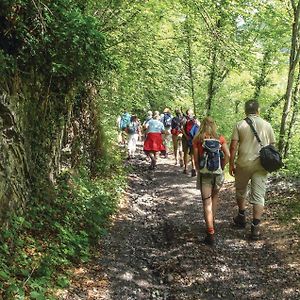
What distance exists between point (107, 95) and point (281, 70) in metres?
9.83

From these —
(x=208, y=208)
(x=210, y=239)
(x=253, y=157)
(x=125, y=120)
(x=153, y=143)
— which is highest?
(x=125, y=120)

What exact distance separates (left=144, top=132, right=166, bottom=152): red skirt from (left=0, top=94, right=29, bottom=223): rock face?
8064mm

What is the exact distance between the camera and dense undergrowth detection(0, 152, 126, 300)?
15.0ft

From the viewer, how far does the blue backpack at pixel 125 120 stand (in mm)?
17030

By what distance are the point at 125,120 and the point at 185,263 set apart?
12.0 m

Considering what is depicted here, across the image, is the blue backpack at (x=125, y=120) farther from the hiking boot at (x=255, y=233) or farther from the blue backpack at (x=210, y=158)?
the hiking boot at (x=255, y=233)

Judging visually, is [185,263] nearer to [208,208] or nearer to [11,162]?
[208,208]

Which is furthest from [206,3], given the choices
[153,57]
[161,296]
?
[161,296]

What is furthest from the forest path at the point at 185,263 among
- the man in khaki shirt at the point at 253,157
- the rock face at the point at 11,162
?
the rock face at the point at 11,162

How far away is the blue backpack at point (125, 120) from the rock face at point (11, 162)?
10963 millimetres

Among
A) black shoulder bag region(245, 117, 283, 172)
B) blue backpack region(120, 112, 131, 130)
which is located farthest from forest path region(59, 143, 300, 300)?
blue backpack region(120, 112, 131, 130)

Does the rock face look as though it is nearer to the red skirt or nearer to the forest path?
the forest path

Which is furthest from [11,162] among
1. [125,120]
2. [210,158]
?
[125,120]

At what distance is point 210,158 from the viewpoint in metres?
6.46
